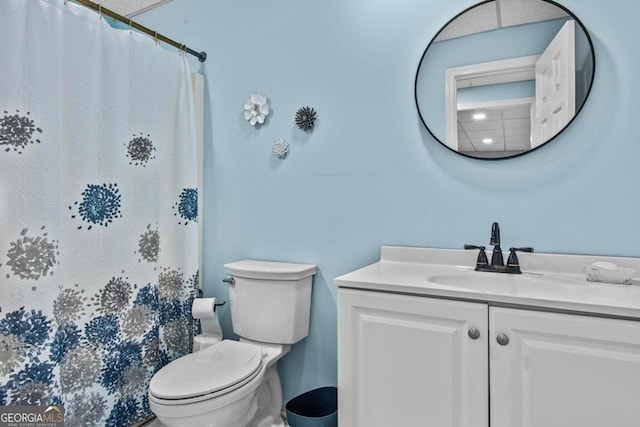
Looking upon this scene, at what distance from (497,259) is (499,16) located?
952 mm

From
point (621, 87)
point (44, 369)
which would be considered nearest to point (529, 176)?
point (621, 87)

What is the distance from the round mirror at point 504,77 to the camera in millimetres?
1325

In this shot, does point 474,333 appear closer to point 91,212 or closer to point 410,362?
point 410,362

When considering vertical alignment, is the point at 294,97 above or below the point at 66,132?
above

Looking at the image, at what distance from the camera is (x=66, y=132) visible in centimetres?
144

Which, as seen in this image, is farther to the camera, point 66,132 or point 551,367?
point 66,132

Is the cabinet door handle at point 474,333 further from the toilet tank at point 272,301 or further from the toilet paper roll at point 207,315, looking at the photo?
the toilet paper roll at point 207,315

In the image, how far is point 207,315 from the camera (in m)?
1.85

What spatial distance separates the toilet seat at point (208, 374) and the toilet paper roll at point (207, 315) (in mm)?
256

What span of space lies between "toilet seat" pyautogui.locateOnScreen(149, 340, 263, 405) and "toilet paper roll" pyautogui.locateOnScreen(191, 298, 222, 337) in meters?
0.26

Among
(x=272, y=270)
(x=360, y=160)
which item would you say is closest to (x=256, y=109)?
(x=360, y=160)

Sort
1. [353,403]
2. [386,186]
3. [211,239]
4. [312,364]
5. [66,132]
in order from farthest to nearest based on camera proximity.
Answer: [211,239]
[312,364]
[386,186]
[66,132]
[353,403]

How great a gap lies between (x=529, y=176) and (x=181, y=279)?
5.56ft

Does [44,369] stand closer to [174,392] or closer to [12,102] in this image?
[174,392]
